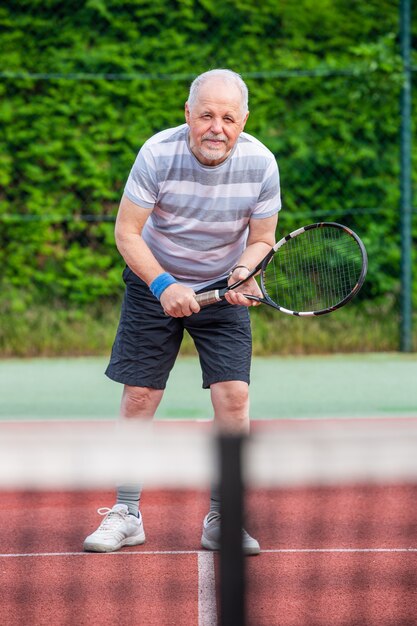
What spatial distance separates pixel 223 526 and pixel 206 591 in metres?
2.03

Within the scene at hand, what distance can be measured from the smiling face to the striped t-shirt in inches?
3.2

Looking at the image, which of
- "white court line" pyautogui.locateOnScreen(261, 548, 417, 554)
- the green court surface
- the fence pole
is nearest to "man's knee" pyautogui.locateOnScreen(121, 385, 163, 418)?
"white court line" pyautogui.locateOnScreen(261, 548, 417, 554)

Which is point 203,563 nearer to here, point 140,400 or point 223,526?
point 140,400

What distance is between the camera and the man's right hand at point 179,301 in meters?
3.82

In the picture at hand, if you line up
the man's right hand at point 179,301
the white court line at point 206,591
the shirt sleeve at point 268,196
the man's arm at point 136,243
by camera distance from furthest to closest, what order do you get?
the shirt sleeve at point 268,196 < the man's arm at point 136,243 < the man's right hand at point 179,301 < the white court line at point 206,591

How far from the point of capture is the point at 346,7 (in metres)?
8.73

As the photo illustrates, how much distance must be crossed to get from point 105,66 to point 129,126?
46cm

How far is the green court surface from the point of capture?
6.54m

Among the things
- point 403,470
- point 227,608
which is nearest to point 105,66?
point 403,470

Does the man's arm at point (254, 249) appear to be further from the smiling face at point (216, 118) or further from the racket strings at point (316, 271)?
the smiling face at point (216, 118)

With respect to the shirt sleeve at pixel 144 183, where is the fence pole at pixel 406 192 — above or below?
above

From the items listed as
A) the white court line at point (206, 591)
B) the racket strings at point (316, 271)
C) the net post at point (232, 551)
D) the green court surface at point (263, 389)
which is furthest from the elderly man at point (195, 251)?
the green court surface at point (263, 389)

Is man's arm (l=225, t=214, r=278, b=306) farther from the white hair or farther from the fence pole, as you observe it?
the fence pole

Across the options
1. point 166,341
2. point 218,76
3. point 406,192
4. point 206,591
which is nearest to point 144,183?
point 218,76
